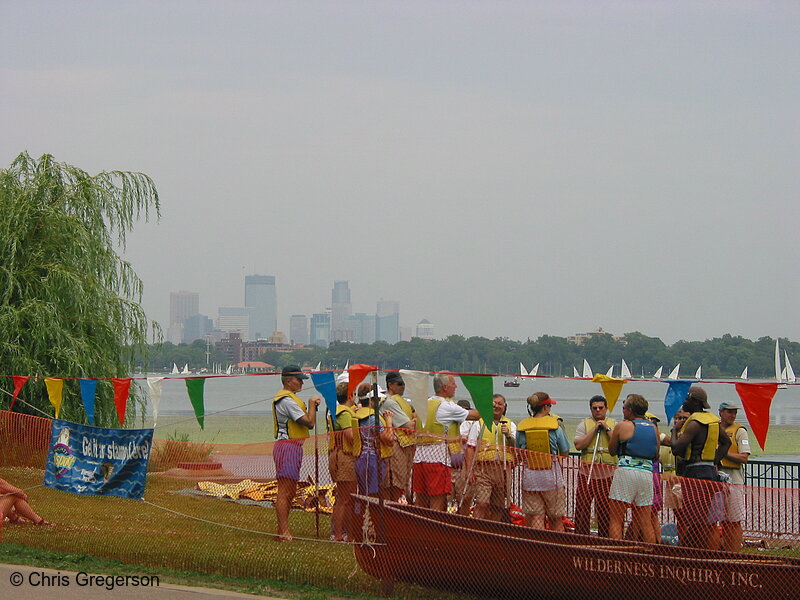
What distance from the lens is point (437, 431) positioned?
1034 centimetres

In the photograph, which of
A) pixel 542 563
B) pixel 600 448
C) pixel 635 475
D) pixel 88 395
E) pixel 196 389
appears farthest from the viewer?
pixel 88 395

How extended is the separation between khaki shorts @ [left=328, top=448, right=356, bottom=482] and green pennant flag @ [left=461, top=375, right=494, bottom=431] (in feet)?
4.42

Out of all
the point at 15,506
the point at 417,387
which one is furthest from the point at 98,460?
the point at 417,387

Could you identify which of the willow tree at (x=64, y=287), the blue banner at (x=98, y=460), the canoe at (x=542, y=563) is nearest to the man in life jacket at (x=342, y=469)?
the canoe at (x=542, y=563)

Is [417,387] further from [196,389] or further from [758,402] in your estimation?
[758,402]

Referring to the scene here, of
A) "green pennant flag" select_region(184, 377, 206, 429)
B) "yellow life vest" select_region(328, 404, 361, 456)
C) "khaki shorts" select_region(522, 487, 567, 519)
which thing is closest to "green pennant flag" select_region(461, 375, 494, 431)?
"khaki shorts" select_region(522, 487, 567, 519)

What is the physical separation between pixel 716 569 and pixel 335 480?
12.8 ft

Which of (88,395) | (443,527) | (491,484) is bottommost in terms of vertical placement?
(443,527)

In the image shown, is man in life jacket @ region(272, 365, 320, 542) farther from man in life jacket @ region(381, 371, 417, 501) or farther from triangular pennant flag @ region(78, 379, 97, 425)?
triangular pennant flag @ region(78, 379, 97, 425)

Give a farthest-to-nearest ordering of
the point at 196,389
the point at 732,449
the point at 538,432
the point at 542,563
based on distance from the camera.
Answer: the point at 196,389 < the point at 732,449 < the point at 538,432 < the point at 542,563

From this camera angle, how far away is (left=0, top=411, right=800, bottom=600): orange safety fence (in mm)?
7543

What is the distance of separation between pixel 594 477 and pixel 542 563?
161cm

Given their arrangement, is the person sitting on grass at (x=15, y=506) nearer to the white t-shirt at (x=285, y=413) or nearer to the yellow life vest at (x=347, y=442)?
the white t-shirt at (x=285, y=413)

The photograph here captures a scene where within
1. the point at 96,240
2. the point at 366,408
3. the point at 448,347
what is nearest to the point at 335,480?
the point at 366,408
